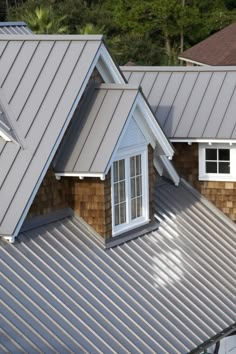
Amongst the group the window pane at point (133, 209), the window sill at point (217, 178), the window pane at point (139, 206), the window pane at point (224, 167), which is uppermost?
the window pane at point (224, 167)

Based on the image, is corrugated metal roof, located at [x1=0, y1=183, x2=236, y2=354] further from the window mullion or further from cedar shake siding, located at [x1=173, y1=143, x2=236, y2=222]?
cedar shake siding, located at [x1=173, y1=143, x2=236, y2=222]

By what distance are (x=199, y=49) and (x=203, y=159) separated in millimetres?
39674

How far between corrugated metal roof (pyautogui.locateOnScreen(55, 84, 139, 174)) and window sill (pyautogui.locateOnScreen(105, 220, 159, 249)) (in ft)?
3.89

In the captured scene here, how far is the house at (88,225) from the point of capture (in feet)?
41.4

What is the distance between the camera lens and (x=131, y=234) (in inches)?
595

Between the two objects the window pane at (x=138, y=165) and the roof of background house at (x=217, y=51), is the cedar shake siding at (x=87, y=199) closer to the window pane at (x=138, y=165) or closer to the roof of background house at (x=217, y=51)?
the window pane at (x=138, y=165)

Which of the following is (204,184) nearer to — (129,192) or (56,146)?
(129,192)

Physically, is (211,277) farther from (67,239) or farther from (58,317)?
(58,317)

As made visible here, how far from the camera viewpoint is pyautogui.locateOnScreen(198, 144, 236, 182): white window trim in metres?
17.7

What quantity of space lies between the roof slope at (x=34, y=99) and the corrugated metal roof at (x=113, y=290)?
2.25 feet

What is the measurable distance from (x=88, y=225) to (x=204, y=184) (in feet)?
13.5

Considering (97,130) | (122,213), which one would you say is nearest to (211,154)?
(122,213)

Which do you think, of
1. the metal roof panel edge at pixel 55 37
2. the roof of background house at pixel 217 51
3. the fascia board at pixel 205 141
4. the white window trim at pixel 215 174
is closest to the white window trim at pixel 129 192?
the metal roof panel edge at pixel 55 37

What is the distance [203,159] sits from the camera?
18.1 metres
